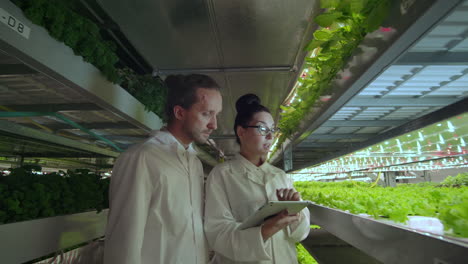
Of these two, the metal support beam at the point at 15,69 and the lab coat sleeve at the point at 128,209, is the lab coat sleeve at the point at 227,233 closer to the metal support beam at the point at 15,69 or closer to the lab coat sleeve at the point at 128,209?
the lab coat sleeve at the point at 128,209

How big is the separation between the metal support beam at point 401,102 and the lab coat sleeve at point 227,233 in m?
0.88

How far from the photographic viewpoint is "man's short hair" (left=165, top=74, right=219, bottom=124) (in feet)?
5.21

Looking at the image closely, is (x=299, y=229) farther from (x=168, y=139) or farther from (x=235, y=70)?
(x=235, y=70)

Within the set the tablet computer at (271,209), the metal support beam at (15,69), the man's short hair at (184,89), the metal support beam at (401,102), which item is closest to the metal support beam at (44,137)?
the metal support beam at (15,69)

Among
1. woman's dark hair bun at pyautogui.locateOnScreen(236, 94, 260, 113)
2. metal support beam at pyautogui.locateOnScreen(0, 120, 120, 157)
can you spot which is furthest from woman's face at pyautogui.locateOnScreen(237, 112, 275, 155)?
metal support beam at pyautogui.locateOnScreen(0, 120, 120, 157)

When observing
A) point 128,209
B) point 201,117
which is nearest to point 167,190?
point 128,209

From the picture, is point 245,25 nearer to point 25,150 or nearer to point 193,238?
point 193,238

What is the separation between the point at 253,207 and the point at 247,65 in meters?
1.80

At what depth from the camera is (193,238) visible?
4.62 feet

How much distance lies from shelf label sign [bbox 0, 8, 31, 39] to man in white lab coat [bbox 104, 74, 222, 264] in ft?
2.34

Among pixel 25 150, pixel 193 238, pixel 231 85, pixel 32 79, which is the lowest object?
→ pixel 193 238

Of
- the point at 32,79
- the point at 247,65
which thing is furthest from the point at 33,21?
the point at 247,65

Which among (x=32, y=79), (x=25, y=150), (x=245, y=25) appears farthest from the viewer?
(x=245, y=25)

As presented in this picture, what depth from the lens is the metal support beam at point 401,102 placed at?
120 cm
